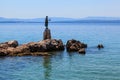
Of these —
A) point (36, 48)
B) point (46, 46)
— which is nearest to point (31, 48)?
point (36, 48)

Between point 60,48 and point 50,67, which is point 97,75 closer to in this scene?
point 50,67

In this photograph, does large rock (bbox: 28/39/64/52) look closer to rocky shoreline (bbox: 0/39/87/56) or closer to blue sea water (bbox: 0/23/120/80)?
rocky shoreline (bbox: 0/39/87/56)

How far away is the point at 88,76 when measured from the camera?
37094 millimetres

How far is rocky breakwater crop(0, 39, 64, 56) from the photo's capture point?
177 feet

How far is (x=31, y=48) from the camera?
185 ft

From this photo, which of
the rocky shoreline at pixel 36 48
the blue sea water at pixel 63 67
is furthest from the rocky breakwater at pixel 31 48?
the blue sea water at pixel 63 67

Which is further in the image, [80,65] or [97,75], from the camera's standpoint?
[80,65]

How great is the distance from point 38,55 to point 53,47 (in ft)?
20.2

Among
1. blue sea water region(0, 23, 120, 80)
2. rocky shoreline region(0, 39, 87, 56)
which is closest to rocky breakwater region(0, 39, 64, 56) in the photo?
rocky shoreline region(0, 39, 87, 56)

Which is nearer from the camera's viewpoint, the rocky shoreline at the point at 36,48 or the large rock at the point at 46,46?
the rocky shoreline at the point at 36,48

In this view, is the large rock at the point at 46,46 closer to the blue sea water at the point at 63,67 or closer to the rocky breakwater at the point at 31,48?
the rocky breakwater at the point at 31,48

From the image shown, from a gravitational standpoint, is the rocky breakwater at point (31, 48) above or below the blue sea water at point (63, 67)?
above

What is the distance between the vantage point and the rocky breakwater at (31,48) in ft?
177

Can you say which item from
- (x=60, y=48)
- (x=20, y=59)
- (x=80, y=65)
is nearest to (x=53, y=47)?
(x=60, y=48)
